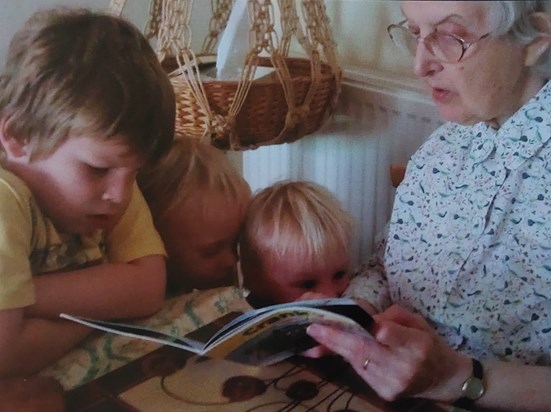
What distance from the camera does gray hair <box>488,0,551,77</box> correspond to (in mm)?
678

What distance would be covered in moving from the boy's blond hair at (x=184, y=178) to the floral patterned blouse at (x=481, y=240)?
24cm

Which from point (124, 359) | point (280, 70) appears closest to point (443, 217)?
point (280, 70)

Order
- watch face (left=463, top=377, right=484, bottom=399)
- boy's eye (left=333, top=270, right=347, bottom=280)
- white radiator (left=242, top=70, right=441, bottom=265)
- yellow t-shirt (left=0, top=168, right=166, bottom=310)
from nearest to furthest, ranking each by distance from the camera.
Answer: yellow t-shirt (left=0, top=168, right=166, bottom=310) < watch face (left=463, top=377, right=484, bottom=399) < boy's eye (left=333, top=270, right=347, bottom=280) < white radiator (left=242, top=70, right=441, bottom=265)

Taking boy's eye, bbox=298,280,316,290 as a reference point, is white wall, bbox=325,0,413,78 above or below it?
above

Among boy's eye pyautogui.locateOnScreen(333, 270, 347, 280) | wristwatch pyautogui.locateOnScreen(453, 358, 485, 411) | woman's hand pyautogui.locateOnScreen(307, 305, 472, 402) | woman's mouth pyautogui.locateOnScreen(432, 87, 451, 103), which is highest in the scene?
woman's mouth pyautogui.locateOnScreen(432, 87, 451, 103)

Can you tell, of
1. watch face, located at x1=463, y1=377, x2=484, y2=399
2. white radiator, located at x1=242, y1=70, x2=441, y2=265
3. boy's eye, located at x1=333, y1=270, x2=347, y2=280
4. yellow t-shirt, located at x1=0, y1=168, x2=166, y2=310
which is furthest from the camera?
white radiator, located at x1=242, y1=70, x2=441, y2=265

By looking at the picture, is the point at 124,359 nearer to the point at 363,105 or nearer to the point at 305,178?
the point at 305,178

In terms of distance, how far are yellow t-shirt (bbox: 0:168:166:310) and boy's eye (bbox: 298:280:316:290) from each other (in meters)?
0.18

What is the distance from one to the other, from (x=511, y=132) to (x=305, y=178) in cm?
25

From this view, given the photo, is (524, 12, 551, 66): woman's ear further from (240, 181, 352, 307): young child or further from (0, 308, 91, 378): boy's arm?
(0, 308, 91, 378): boy's arm

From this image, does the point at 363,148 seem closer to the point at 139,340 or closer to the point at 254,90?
the point at 254,90

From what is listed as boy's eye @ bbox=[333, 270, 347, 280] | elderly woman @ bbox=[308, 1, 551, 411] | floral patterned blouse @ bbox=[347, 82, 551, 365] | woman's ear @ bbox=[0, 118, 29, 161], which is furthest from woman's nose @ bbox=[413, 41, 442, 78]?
woman's ear @ bbox=[0, 118, 29, 161]

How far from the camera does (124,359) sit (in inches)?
Answer: 30.0

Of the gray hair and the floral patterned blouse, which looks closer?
the gray hair
